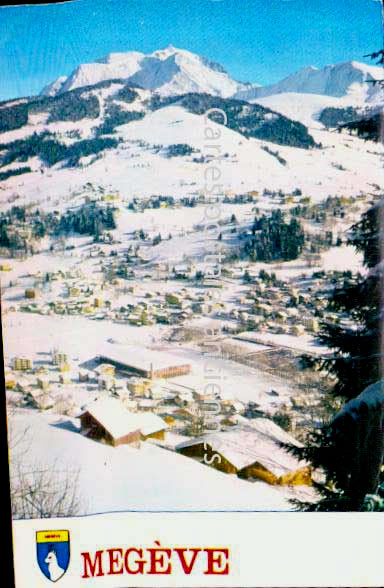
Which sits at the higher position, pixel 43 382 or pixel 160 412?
pixel 43 382

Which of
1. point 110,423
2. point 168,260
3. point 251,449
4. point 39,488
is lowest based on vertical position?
point 39,488

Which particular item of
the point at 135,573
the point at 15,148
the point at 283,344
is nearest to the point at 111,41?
the point at 15,148

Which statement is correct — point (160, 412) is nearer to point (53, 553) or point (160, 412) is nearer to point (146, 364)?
point (146, 364)

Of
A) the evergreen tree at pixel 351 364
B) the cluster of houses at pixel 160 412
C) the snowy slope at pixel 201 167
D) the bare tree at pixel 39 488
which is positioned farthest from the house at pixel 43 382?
the evergreen tree at pixel 351 364

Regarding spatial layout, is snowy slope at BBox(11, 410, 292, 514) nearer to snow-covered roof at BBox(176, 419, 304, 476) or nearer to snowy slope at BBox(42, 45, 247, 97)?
snow-covered roof at BBox(176, 419, 304, 476)

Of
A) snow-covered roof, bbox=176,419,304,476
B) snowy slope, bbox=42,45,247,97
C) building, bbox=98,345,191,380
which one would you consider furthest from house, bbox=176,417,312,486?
snowy slope, bbox=42,45,247,97

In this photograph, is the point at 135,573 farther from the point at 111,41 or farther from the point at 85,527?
the point at 111,41

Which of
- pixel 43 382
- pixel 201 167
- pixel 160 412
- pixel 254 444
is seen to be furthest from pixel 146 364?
pixel 201 167

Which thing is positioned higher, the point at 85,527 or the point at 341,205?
the point at 341,205
